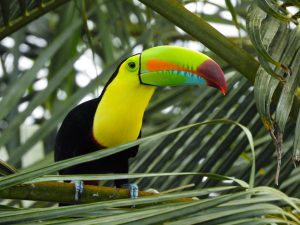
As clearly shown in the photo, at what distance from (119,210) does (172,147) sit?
1026 millimetres

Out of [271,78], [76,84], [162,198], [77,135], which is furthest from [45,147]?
[162,198]

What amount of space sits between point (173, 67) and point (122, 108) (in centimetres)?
22

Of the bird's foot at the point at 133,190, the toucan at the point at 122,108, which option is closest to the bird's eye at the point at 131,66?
the toucan at the point at 122,108

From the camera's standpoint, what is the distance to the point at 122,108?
8.18ft

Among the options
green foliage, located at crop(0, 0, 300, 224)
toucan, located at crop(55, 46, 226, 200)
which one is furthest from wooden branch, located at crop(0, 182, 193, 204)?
toucan, located at crop(55, 46, 226, 200)

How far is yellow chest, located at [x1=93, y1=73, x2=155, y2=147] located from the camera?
97.7 inches

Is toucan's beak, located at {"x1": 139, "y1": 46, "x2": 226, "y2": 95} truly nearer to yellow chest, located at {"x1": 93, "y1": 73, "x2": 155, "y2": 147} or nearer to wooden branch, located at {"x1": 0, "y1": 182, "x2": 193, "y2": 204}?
yellow chest, located at {"x1": 93, "y1": 73, "x2": 155, "y2": 147}

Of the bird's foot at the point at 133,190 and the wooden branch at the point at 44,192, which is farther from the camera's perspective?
the bird's foot at the point at 133,190

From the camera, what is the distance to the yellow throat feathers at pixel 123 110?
8.14 feet

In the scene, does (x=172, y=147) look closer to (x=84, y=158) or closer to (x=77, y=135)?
(x=77, y=135)

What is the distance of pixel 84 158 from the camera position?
149cm

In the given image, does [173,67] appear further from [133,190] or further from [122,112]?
[133,190]

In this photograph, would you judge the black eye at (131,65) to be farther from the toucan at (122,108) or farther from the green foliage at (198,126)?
the green foliage at (198,126)

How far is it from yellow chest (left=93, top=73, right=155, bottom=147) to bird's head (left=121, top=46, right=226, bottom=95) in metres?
0.03
